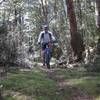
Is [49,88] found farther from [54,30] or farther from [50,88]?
[54,30]

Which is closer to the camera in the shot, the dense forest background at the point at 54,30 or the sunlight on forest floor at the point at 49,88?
the sunlight on forest floor at the point at 49,88

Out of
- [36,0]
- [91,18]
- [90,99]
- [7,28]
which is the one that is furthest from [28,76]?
[36,0]

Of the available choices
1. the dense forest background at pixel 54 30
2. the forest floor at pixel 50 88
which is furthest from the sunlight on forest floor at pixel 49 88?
the dense forest background at pixel 54 30

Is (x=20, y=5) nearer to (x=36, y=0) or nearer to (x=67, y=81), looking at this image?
(x=36, y=0)

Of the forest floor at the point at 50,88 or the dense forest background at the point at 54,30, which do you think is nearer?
the forest floor at the point at 50,88

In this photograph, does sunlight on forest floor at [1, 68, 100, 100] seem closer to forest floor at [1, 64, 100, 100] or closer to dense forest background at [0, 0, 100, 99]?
forest floor at [1, 64, 100, 100]

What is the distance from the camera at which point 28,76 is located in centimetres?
1008

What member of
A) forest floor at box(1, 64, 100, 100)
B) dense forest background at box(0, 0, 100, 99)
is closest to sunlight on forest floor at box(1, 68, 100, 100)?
forest floor at box(1, 64, 100, 100)

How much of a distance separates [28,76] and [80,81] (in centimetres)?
178

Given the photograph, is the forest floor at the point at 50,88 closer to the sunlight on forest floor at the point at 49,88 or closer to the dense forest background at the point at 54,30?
the sunlight on forest floor at the point at 49,88

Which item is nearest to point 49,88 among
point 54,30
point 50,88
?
point 50,88

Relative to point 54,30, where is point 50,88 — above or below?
above

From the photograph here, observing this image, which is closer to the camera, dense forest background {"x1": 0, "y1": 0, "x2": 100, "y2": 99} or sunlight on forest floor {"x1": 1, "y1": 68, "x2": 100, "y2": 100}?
sunlight on forest floor {"x1": 1, "y1": 68, "x2": 100, "y2": 100}

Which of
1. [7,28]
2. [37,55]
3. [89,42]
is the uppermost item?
[7,28]
